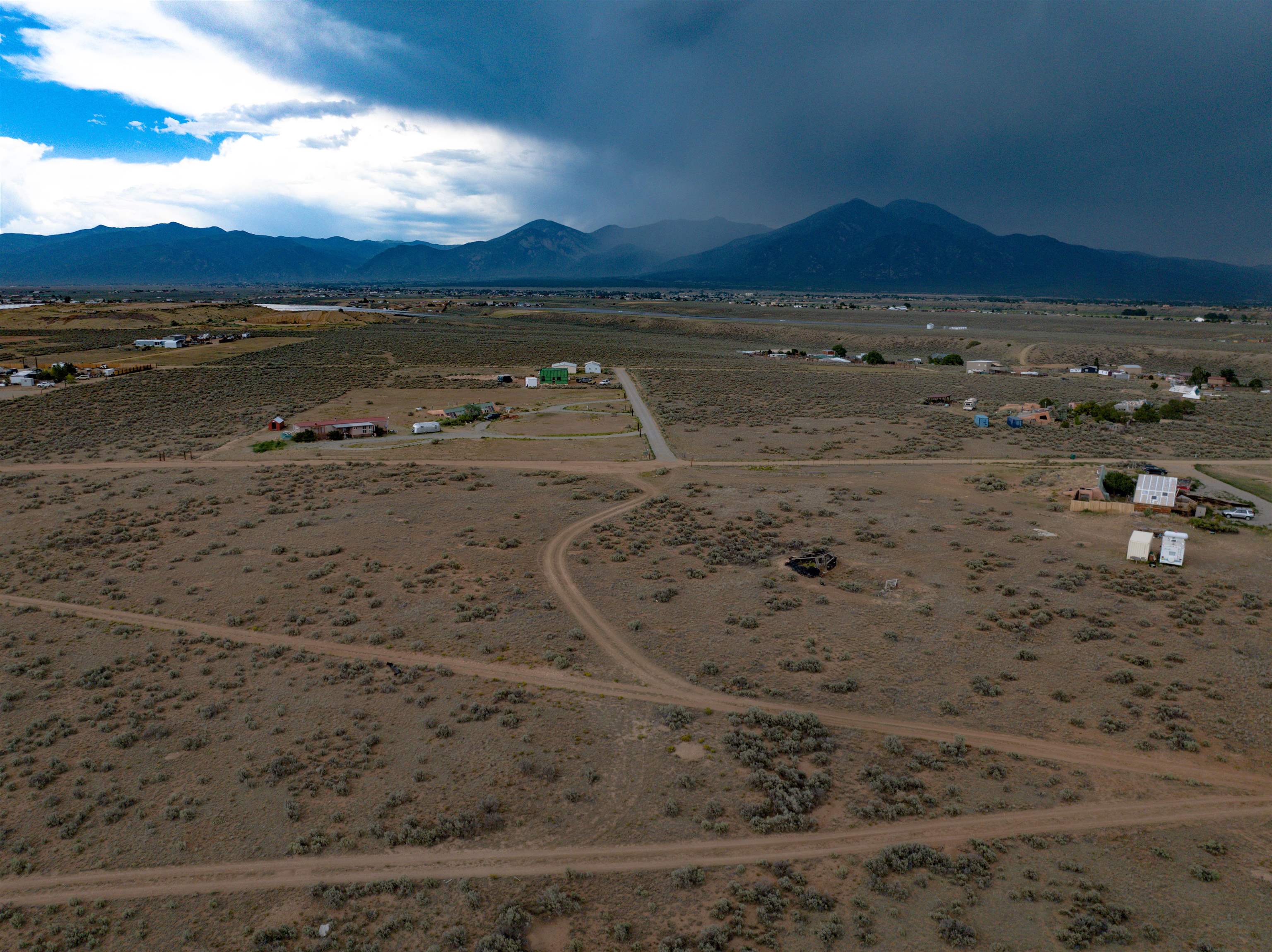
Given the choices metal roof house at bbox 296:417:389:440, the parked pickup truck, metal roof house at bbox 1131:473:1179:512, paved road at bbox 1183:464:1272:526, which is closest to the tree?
metal roof house at bbox 1131:473:1179:512

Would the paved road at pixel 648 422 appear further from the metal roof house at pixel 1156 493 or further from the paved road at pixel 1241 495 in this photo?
the paved road at pixel 1241 495

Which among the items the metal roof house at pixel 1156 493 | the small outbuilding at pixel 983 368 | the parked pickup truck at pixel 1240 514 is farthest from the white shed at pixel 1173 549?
the small outbuilding at pixel 983 368

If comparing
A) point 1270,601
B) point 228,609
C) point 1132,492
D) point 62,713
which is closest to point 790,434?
point 1132,492

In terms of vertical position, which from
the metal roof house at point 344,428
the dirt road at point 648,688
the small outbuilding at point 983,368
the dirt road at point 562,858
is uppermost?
the small outbuilding at point 983,368

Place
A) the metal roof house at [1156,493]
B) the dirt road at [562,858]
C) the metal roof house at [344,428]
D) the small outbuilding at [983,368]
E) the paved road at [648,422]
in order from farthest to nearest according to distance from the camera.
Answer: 1. the small outbuilding at [983,368]
2. the metal roof house at [344,428]
3. the paved road at [648,422]
4. the metal roof house at [1156,493]
5. the dirt road at [562,858]

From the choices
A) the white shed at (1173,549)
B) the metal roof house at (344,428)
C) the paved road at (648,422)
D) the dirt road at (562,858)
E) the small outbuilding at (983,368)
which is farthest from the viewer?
the small outbuilding at (983,368)

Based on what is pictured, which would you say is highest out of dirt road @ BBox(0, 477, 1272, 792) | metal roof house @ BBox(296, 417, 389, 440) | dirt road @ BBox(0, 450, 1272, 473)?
metal roof house @ BBox(296, 417, 389, 440)

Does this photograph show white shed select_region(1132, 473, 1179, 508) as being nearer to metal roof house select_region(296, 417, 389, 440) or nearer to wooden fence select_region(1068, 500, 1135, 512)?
wooden fence select_region(1068, 500, 1135, 512)
